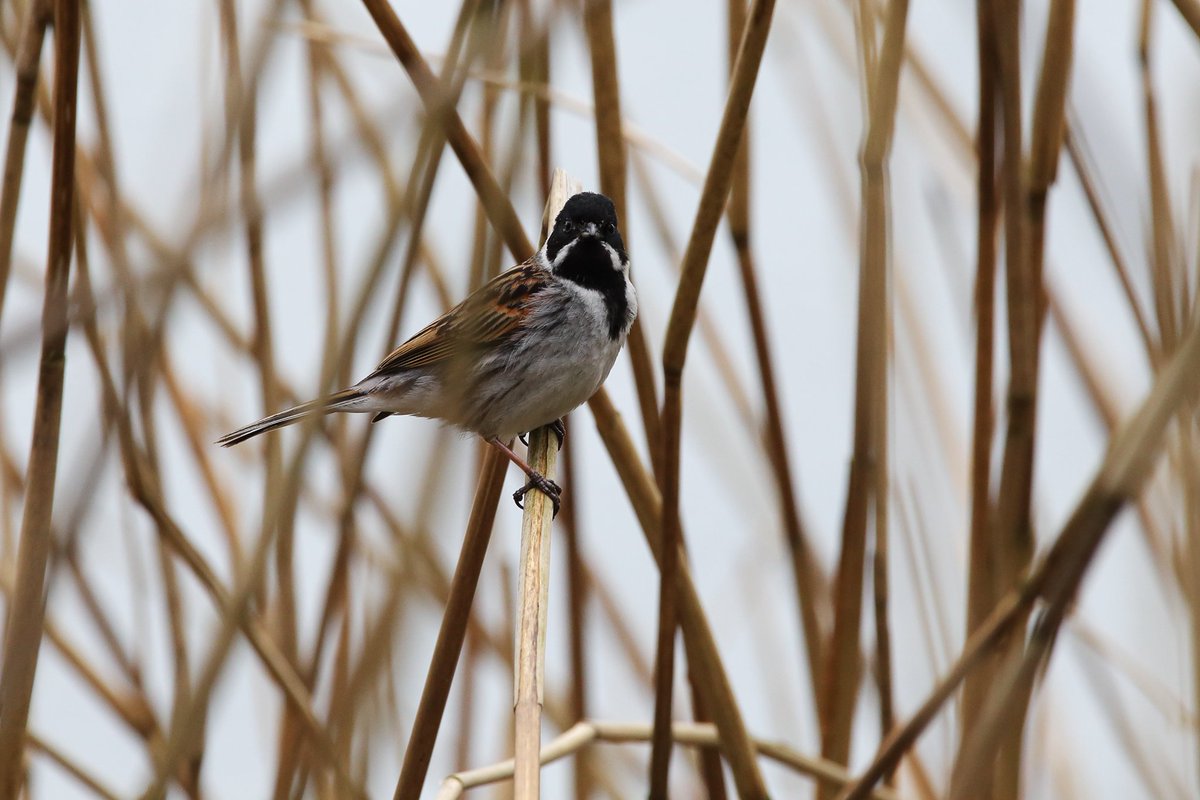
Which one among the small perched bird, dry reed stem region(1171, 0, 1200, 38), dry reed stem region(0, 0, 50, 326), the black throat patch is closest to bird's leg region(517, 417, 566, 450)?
the small perched bird

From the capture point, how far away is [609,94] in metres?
2.34

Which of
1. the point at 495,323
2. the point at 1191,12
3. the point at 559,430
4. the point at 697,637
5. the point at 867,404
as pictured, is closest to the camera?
the point at 1191,12

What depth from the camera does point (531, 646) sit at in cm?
178

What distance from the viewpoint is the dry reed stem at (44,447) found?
1.88 m

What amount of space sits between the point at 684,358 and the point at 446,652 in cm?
68

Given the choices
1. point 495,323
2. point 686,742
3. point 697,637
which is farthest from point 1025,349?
point 495,323

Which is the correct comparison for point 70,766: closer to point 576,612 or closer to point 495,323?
point 576,612

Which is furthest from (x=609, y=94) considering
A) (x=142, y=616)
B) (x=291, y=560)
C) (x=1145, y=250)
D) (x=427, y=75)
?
(x=142, y=616)

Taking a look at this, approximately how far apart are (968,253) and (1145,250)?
0.99 metres

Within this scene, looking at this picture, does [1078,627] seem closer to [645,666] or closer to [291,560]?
[645,666]

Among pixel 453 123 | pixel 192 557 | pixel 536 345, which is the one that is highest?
pixel 536 345

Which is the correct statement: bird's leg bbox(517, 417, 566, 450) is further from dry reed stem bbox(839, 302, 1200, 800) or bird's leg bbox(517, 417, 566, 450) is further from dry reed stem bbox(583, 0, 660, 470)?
dry reed stem bbox(839, 302, 1200, 800)

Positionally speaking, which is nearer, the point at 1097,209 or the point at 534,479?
the point at 534,479

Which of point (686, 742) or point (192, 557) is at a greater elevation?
point (192, 557)
